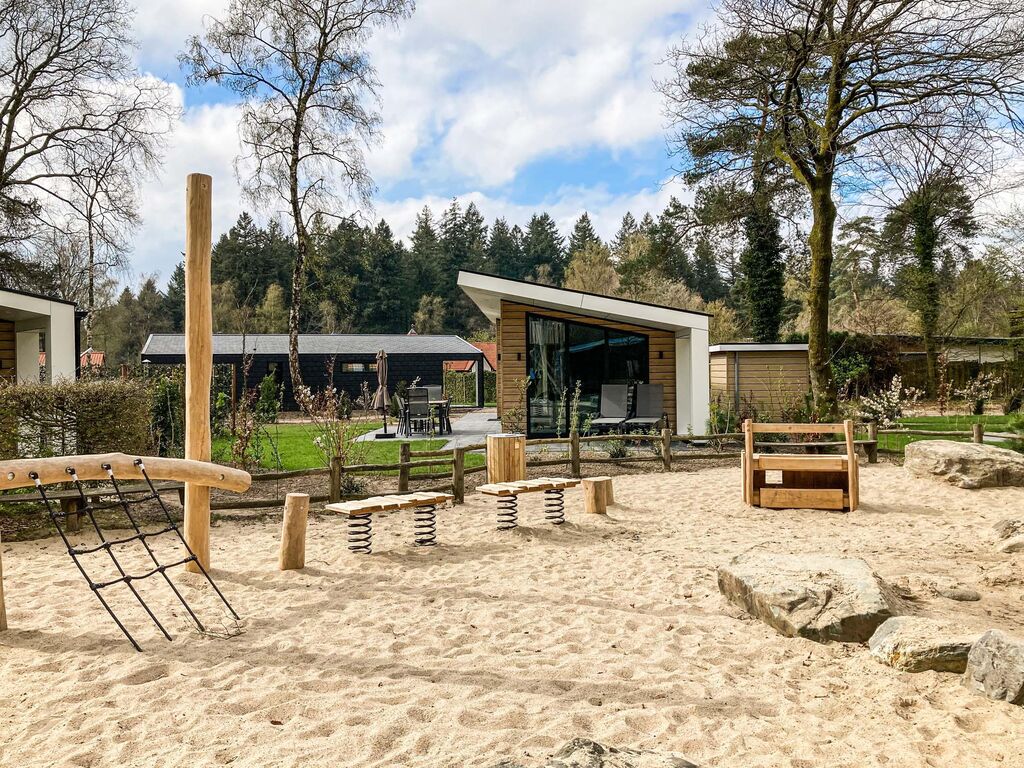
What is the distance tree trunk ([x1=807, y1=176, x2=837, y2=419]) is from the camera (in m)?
12.5

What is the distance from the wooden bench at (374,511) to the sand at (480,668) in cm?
16

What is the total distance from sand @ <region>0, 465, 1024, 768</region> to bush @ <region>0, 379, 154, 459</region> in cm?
106

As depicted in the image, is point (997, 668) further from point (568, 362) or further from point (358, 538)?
point (568, 362)

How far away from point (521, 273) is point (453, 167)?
9.71 m

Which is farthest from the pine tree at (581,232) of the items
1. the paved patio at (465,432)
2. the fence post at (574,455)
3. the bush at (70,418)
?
the bush at (70,418)

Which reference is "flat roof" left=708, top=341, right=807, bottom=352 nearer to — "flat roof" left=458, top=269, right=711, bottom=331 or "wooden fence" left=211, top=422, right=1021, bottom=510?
"flat roof" left=458, top=269, right=711, bottom=331

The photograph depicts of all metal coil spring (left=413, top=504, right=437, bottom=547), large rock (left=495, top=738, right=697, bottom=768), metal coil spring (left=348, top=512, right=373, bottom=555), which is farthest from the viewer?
metal coil spring (left=413, top=504, right=437, bottom=547)

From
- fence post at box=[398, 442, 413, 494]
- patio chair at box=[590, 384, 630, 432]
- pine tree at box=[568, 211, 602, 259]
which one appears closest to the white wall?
patio chair at box=[590, 384, 630, 432]

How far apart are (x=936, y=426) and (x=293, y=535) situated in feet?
46.4

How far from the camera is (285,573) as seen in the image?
5645 millimetres

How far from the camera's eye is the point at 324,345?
26.2 m

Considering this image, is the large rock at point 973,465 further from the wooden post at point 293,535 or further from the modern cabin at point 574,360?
the wooden post at point 293,535

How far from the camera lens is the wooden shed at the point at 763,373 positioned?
15844 mm

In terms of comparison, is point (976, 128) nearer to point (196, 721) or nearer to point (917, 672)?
point (917, 672)
